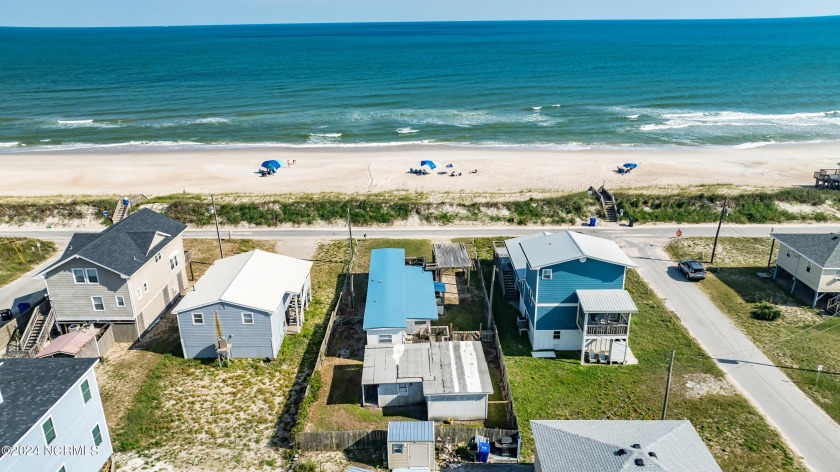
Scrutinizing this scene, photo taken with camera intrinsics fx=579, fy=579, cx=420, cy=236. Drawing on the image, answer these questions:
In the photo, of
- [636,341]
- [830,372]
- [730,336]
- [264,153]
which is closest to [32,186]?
[264,153]

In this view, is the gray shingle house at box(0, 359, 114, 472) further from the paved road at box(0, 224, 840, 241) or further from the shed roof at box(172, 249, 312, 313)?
the paved road at box(0, 224, 840, 241)

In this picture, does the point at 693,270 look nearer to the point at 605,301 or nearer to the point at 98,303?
the point at 605,301

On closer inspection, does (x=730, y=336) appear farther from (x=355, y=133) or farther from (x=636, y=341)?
(x=355, y=133)

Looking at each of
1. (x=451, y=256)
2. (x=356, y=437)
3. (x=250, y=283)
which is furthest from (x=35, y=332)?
(x=451, y=256)

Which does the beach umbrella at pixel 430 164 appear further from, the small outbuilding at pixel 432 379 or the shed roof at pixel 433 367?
the small outbuilding at pixel 432 379

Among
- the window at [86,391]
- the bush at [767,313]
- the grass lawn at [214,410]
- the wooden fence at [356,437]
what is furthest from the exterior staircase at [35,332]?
the bush at [767,313]

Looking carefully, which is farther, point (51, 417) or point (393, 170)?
point (393, 170)
